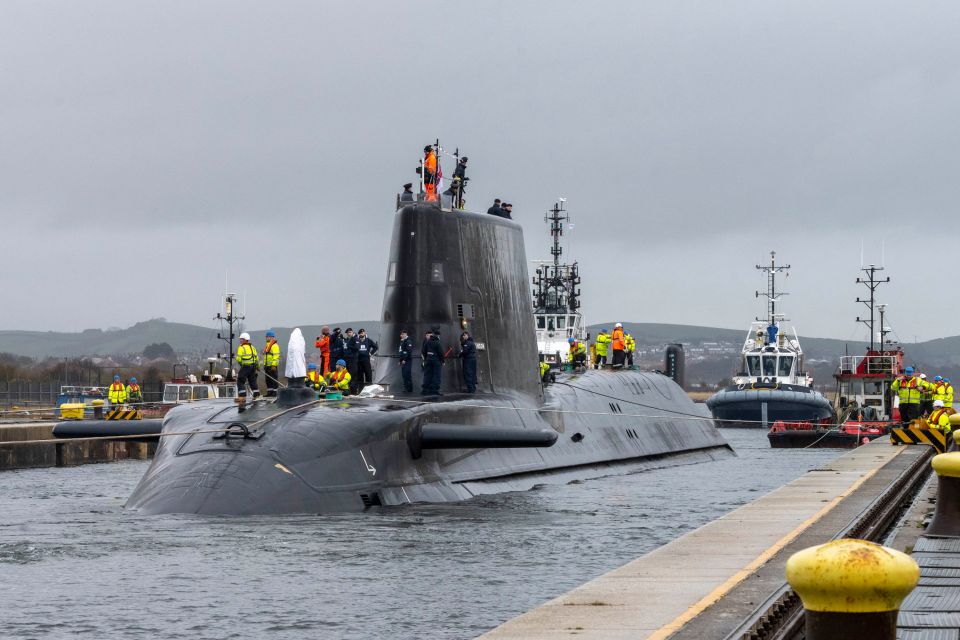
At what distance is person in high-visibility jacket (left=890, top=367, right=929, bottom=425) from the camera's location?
32.0 m

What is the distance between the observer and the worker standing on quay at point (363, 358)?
26.2 meters

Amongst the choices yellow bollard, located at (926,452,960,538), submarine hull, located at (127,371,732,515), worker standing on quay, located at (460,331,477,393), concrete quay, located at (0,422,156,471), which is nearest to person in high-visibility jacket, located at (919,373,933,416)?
submarine hull, located at (127,371,732,515)

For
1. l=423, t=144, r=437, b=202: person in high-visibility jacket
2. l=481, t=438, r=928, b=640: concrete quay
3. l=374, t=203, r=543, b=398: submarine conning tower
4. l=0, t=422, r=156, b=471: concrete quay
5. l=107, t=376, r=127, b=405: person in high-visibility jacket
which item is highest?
l=423, t=144, r=437, b=202: person in high-visibility jacket

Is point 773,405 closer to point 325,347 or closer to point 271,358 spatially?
point 325,347

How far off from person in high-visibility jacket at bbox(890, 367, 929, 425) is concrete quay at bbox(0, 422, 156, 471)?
1997 centimetres

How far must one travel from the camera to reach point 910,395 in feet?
105

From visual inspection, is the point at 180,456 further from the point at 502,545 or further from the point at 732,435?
the point at 732,435

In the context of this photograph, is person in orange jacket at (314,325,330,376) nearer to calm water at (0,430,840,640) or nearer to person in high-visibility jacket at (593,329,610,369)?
calm water at (0,430,840,640)

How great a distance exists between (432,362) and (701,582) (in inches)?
460

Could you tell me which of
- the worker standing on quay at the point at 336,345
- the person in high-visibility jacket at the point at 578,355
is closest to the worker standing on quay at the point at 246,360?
the worker standing on quay at the point at 336,345

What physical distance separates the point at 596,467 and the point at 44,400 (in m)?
45.8

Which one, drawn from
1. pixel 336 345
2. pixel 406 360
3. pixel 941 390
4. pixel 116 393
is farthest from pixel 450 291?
pixel 116 393

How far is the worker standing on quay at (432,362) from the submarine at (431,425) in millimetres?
263

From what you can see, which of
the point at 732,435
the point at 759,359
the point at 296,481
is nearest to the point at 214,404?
the point at 296,481
